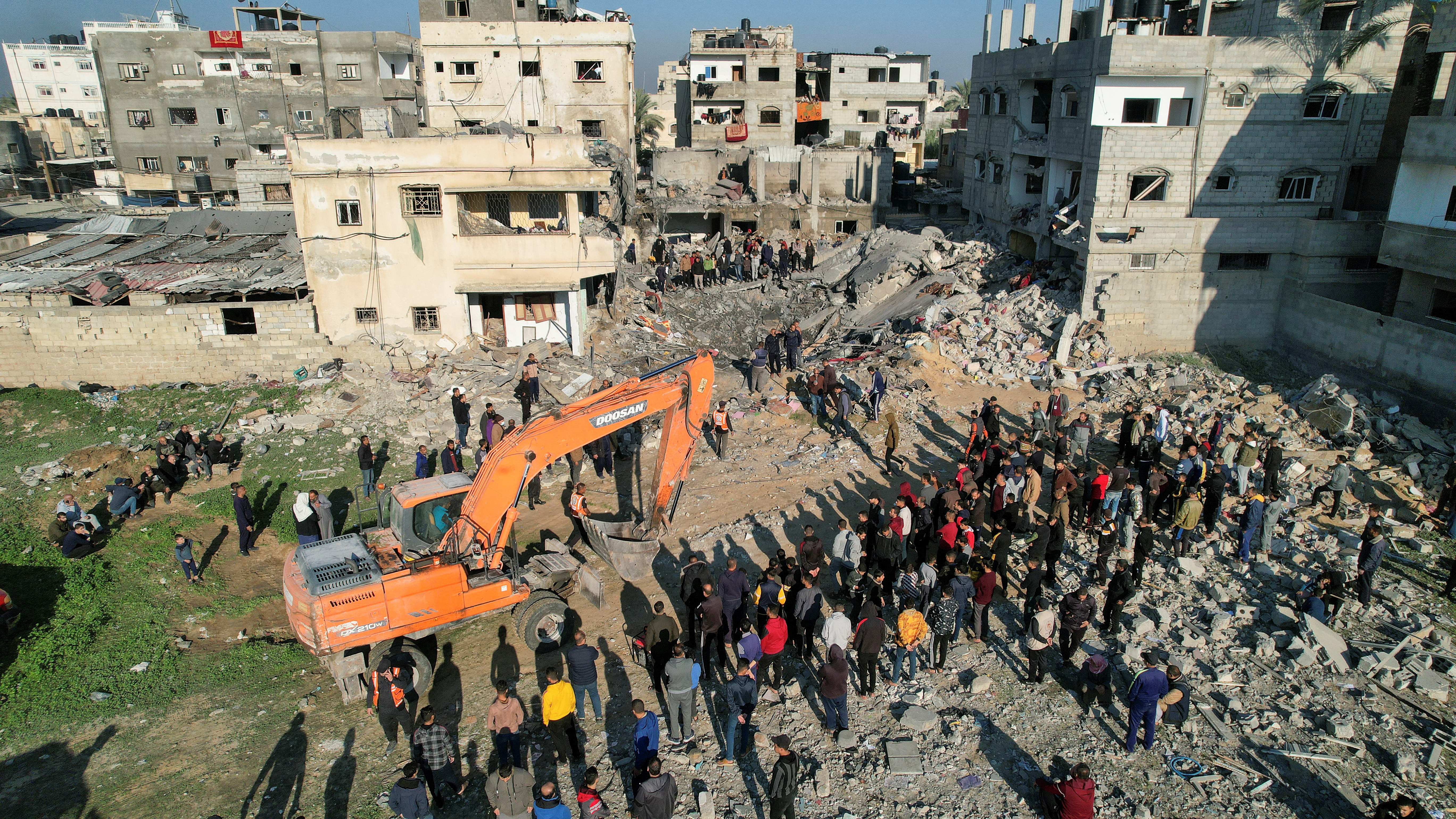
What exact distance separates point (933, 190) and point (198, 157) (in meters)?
38.4

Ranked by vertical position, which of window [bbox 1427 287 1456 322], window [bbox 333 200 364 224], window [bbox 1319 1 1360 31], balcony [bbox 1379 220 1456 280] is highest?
window [bbox 1319 1 1360 31]

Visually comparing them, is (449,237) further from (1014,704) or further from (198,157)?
(198,157)

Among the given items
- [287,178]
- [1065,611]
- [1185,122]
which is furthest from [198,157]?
[1065,611]

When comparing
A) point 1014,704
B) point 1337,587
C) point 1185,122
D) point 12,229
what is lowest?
point 1014,704

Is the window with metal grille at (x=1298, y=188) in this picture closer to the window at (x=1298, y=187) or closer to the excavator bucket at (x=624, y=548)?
the window at (x=1298, y=187)

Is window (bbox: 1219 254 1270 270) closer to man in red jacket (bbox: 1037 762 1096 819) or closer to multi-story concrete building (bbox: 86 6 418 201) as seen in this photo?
man in red jacket (bbox: 1037 762 1096 819)

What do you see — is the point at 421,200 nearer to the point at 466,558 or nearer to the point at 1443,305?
the point at 466,558

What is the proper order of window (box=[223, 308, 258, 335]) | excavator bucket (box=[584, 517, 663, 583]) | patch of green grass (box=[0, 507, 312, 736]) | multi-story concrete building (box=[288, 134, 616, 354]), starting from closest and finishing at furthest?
1. patch of green grass (box=[0, 507, 312, 736])
2. excavator bucket (box=[584, 517, 663, 583])
3. multi-story concrete building (box=[288, 134, 616, 354])
4. window (box=[223, 308, 258, 335])

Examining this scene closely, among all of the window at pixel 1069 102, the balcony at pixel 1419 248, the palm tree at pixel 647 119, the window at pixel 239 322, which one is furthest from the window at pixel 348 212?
the palm tree at pixel 647 119

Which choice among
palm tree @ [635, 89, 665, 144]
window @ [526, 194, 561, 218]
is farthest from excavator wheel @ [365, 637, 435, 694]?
palm tree @ [635, 89, 665, 144]

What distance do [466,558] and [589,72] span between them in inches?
1066

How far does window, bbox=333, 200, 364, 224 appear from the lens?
19.8 meters

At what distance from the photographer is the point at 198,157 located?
142 feet

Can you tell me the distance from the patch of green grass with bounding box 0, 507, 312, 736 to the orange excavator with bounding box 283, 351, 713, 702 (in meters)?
1.64
